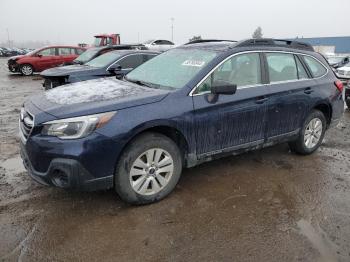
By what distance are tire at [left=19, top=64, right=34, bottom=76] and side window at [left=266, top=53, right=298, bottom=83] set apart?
1609cm

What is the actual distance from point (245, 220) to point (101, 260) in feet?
4.86

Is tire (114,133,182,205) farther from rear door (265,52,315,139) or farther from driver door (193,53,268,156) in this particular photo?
rear door (265,52,315,139)

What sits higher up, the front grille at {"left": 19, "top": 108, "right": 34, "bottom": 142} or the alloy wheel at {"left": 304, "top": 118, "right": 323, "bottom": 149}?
the front grille at {"left": 19, "top": 108, "right": 34, "bottom": 142}

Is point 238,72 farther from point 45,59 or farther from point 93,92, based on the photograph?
point 45,59

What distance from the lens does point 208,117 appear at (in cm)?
401

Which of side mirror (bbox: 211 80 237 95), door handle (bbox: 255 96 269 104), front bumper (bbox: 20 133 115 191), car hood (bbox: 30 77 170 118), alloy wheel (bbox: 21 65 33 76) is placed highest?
side mirror (bbox: 211 80 237 95)

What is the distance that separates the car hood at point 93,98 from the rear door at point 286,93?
64.9 inches

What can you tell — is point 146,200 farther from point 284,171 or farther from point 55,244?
point 284,171

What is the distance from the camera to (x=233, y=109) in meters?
4.22

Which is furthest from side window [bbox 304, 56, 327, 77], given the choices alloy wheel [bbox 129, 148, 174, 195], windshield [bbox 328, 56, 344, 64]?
windshield [bbox 328, 56, 344, 64]

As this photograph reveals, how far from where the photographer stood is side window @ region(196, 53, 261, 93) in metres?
4.10

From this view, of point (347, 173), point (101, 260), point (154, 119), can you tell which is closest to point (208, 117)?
point (154, 119)

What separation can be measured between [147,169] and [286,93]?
2.28 metres

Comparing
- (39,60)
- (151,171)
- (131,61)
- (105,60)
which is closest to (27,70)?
(39,60)
